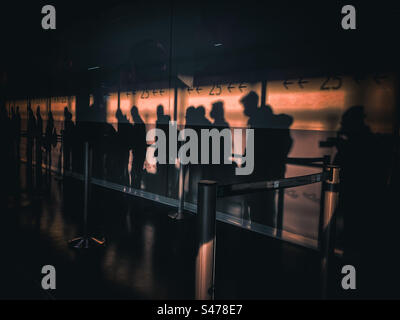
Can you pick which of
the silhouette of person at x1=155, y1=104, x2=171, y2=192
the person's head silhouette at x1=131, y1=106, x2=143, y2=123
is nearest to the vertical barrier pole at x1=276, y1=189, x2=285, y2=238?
the silhouette of person at x1=155, y1=104, x2=171, y2=192

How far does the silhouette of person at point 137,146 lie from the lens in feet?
13.7

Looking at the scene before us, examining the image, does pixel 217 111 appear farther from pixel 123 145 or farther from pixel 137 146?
pixel 123 145

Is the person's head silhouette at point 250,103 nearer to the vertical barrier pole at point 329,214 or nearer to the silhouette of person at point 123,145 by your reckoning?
the vertical barrier pole at point 329,214

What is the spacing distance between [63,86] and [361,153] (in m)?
5.15

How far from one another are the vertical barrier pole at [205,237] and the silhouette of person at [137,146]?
3.24 m

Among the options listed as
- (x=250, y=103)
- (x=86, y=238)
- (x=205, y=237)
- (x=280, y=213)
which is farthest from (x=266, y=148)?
(x=205, y=237)

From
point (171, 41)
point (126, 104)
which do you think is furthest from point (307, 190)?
point (126, 104)

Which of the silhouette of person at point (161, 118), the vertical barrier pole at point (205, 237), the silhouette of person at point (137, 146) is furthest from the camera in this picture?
the silhouette of person at point (137, 146)

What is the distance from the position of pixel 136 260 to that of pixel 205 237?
138 centimetres

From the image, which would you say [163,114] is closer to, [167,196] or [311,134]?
[167,196]

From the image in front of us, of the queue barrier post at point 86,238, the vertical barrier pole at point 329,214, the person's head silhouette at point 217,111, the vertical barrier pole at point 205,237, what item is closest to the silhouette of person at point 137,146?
the person's head silhouette at point 217,111

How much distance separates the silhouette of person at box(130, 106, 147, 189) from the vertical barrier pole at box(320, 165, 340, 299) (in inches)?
118
